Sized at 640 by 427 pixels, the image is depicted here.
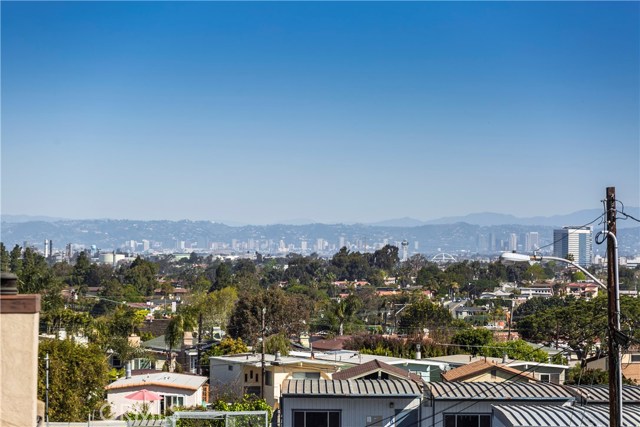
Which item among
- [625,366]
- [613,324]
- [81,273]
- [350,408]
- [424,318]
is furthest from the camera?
[81,273]

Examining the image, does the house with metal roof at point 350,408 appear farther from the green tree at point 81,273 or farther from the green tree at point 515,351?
the green tree at point 81,273

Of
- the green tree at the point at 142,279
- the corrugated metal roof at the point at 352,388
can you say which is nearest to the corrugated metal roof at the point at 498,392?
the corrugated metal roof at the point at 352,388

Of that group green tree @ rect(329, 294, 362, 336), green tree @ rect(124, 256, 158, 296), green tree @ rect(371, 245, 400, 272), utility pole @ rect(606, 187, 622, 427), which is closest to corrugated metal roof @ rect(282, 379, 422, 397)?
utility pole @ rect(606, 187, 622, 427)

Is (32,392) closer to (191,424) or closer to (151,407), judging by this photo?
(191,424)

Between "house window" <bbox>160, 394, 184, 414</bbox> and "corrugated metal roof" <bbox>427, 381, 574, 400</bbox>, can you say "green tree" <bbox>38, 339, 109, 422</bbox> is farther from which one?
"corrugated metal roof" <bbox>427, 381, 574, 400</bbox>

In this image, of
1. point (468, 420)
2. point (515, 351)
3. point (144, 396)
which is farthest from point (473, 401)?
point (515, 351)

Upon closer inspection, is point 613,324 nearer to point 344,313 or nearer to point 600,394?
point 600,394
